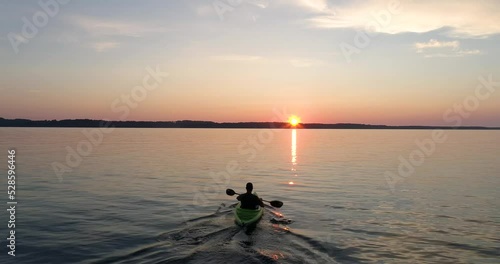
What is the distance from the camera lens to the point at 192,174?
39969mm

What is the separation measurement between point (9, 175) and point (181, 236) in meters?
25.5

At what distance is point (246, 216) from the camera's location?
65.1ft

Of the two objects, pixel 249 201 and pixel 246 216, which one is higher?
pixel 249 201

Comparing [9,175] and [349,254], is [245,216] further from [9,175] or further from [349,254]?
[9,175]

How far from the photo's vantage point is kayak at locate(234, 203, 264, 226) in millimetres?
19422

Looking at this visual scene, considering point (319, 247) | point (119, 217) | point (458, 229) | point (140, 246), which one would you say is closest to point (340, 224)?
point (319, 247)

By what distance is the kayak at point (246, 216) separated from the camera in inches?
765

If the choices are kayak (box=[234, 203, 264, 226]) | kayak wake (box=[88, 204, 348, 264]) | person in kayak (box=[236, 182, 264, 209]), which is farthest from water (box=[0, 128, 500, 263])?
person in kayak (box=[236, 182, 264, 209])

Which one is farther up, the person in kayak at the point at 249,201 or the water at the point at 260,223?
the person in kayak at the point at 249,201
